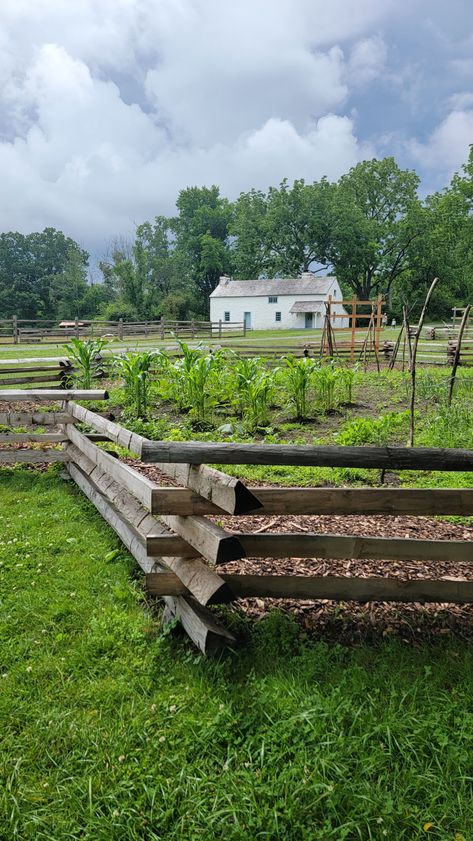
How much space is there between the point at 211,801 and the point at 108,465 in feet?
8.46

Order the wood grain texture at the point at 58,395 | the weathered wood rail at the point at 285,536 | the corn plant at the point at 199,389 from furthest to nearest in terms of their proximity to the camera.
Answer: the corn plant at the point at 199,389 < the wood grain texture at the point at 58,395 < the weathered wood rail at the point at 285,536

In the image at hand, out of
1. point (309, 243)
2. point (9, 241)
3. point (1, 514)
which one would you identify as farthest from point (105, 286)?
point (1, 514)

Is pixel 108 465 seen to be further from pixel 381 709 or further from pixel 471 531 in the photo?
pixel 471 531

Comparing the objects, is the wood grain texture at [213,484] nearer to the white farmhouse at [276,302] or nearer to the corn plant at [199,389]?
the corn plant at [199,389]

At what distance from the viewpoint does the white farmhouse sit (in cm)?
5081

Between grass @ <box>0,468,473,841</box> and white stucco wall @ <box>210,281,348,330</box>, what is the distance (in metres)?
48.9

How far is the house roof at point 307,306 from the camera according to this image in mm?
49125

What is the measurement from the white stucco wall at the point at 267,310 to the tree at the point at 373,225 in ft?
17.4

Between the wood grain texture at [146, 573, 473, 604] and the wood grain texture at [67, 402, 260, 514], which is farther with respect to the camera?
the wood grain texture at [146, 573, 473, 604]

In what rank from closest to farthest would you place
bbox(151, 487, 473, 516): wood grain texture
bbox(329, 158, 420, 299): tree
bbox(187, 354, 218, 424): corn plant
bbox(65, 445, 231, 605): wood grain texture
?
bbox(65, 445, 231, 605): wood grain texture, bbox(151, 487, 473, 516): wood grain texture, bbox(187, 354, 218, 424): corn plant, bbox(329, 158, 420, 299): tree

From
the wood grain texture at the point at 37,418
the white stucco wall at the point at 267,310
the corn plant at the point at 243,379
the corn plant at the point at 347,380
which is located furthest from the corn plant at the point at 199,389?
the white stucco wall at the point at 267,310

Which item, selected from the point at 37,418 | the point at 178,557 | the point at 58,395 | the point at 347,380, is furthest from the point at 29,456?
the point at 347,380

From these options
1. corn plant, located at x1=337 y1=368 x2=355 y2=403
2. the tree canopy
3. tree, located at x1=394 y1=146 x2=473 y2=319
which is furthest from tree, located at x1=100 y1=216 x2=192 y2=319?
corn plant, located at x1=337 y1=368 x2=355 y2=403

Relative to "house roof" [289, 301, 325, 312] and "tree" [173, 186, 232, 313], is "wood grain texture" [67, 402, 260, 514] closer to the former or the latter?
"house roof" [289, 301, 325, 312]
